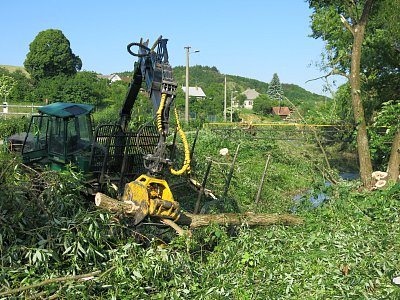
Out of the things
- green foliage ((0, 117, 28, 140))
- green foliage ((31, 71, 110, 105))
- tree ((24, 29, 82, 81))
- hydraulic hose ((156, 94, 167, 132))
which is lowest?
green foliage ((0, 117, 28, 140))

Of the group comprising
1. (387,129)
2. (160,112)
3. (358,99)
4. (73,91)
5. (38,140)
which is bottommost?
(38,140)

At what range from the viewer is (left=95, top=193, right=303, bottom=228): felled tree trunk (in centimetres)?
612

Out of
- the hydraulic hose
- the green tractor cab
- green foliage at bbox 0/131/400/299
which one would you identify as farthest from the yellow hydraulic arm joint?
the green tractor cab

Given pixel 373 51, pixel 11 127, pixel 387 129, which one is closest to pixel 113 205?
pixel 387 129

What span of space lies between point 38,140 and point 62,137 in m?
0.92

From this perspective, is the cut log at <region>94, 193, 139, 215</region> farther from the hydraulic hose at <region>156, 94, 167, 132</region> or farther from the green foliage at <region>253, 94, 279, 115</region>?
the green foliage at <region>253, 94, 279, 115</region>

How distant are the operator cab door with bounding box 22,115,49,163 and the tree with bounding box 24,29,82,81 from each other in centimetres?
5585

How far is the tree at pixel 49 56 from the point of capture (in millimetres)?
63281

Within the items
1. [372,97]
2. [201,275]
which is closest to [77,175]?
[201,275]

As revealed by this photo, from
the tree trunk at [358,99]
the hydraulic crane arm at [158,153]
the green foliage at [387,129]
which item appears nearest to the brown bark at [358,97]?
the tree trunk at [358,99]

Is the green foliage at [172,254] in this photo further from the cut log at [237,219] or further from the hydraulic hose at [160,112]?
the hydraulic hose at [160,112]

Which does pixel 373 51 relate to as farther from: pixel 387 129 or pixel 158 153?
pixel 158 153

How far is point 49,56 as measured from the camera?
63.4 meters

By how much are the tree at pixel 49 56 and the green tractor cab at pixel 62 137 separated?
56132 millimetres
